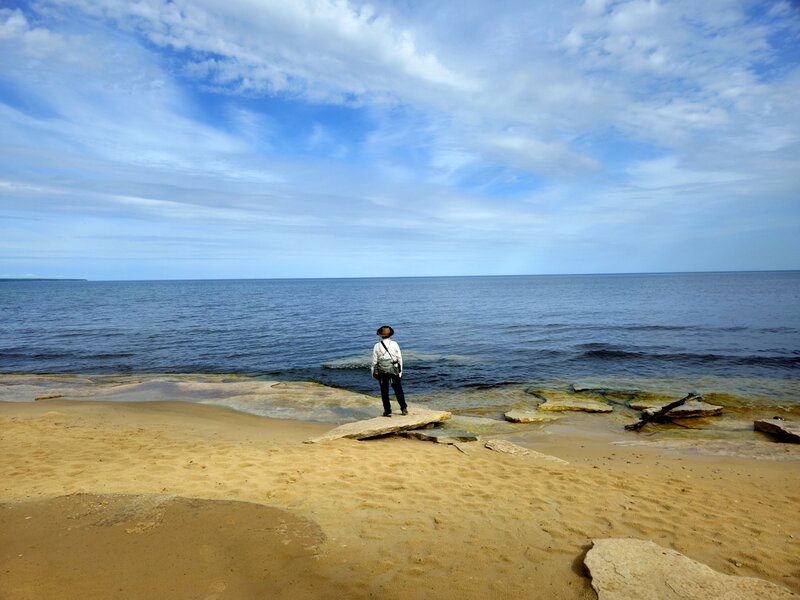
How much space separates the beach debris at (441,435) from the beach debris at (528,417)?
2261 mm

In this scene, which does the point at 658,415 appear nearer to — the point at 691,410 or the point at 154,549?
the point at 691,410

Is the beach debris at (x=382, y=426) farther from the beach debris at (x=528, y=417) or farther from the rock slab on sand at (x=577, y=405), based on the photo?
the rock slab on sand at (x=577, y=405)

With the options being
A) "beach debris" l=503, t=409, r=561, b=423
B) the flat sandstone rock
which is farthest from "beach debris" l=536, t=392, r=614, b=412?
"beach debris" l=503, t=409, r=561, b=423

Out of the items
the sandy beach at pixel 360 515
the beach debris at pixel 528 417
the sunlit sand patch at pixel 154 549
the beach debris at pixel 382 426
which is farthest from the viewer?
the beach debris at pixel 528 417

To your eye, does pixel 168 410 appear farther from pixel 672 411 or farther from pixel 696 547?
pixel 672 411

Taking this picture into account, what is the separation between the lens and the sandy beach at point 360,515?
442cm

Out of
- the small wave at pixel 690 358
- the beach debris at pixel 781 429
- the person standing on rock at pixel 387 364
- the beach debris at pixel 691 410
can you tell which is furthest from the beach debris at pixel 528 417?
the small wave at pixel 690 358

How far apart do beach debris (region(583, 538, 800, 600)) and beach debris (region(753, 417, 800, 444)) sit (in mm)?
8321

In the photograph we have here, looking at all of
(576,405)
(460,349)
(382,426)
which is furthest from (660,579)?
(460,349)

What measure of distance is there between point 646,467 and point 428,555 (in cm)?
590

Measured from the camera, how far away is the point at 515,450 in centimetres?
934

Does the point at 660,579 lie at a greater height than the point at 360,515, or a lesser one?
greater

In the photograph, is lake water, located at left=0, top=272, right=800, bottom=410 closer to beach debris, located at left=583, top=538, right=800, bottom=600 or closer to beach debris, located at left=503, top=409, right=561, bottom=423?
beach debris, located at left=503, top=409, right=561, bottom=423

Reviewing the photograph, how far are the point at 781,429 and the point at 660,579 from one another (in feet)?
30.4
